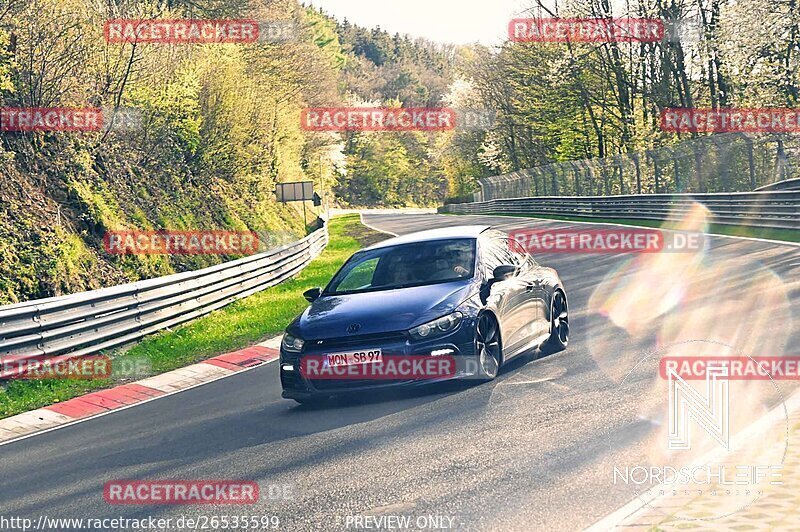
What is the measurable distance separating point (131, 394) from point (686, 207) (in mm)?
25127

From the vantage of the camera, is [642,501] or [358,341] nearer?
[642,501]

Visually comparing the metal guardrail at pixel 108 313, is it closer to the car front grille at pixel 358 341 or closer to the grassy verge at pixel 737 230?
the car front grille at pixel 358 341

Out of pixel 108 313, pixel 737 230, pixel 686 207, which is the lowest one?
Answer: pixel 737 230

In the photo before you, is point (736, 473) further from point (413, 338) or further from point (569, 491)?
point (413, 338)

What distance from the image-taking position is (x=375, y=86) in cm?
18275

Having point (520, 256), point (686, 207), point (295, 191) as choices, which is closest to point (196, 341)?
point (520, 256)

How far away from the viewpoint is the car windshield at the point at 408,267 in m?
9.88

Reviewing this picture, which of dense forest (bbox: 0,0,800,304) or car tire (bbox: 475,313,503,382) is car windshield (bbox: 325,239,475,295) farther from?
dense forest (bbox: 0,0,800,304)

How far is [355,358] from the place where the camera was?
28.5 ft

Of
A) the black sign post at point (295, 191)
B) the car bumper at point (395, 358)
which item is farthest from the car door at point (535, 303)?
the black sign post at point (295, 191)

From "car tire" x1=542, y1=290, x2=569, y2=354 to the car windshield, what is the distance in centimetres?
138

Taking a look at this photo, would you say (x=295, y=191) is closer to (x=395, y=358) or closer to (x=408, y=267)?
(x=408, y=267)

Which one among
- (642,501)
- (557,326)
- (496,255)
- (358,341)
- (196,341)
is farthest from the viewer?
(196,341)

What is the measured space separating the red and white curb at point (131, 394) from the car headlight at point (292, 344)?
8.41 feet
